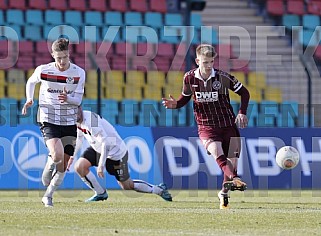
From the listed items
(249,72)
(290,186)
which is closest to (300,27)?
(249,72)

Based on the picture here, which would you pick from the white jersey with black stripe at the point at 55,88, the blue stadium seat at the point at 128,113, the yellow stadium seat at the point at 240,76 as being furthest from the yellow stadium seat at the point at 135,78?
the white jersey with black stripe at the point at 55,88

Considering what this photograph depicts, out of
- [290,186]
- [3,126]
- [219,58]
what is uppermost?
[219,58]

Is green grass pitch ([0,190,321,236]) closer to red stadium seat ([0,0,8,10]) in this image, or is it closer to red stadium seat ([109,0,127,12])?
red stadium seat ([0,0,8,10])

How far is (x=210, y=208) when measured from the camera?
11867 mm

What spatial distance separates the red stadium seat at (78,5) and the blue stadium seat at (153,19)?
150 cm

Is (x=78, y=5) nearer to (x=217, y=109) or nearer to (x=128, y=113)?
(x=128, y=113)

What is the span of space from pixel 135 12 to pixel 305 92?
5.80m

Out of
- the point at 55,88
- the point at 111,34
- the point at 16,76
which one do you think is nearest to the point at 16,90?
the point at 16,76

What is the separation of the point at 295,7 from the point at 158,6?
3905 mm

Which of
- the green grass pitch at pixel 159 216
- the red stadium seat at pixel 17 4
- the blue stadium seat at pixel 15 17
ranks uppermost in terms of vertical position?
the red stadium seat at pixel 17 4

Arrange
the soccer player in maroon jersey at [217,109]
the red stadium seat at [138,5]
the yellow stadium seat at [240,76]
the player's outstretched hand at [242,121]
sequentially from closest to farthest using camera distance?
the player's outstretched hand at [242,121], the soccer player in maroon jersey at [217,109], the yellow stadium seat at [240,76], the red stadium seat at [138,5]

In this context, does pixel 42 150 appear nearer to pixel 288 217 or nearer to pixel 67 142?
pixel 67 142

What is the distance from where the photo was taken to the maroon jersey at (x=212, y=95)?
1177cm

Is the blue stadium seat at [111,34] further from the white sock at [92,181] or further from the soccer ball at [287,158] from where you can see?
the soccer ball at [287,158]
